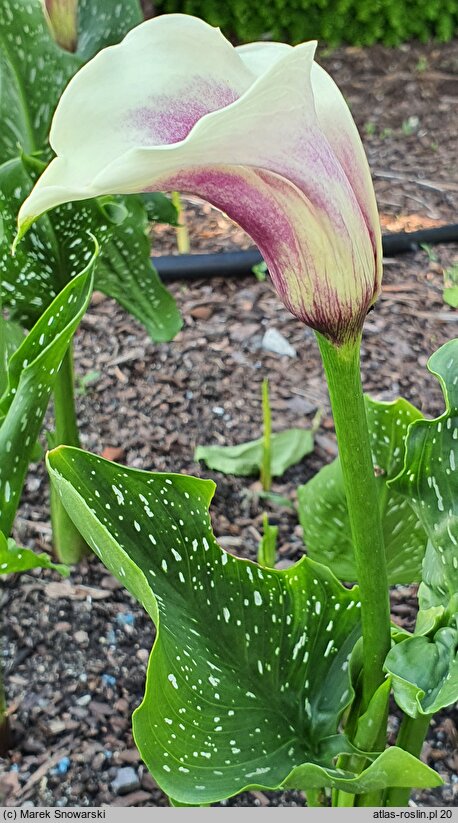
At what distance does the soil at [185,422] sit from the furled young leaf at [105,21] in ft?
1.80

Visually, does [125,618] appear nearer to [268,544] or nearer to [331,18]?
[268,544]

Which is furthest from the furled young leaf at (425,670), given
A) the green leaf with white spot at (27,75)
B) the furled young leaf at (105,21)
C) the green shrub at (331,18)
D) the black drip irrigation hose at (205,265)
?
the green shrub at (331,18)

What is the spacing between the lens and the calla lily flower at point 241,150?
0.36 m

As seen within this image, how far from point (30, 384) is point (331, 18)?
8.23 feet

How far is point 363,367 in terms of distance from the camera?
143 cm

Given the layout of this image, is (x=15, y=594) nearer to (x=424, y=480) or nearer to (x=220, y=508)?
(x=220, y=508)

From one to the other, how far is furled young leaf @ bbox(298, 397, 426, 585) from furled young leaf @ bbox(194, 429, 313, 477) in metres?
0.37

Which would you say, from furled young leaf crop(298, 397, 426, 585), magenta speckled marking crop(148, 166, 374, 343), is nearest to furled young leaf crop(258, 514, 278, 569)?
furled young leaf crop(298, 397, 426, 585)

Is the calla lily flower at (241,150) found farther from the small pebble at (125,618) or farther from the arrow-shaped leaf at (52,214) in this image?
the small pebble at (125,618)

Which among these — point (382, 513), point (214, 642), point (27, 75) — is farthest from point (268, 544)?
point (27, 75)

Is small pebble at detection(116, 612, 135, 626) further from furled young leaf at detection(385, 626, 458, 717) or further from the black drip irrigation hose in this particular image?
the black drip irrigation hose

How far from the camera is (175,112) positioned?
16.5 inches

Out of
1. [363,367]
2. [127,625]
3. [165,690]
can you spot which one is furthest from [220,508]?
[165,690]

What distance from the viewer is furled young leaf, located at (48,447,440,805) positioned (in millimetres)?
512
